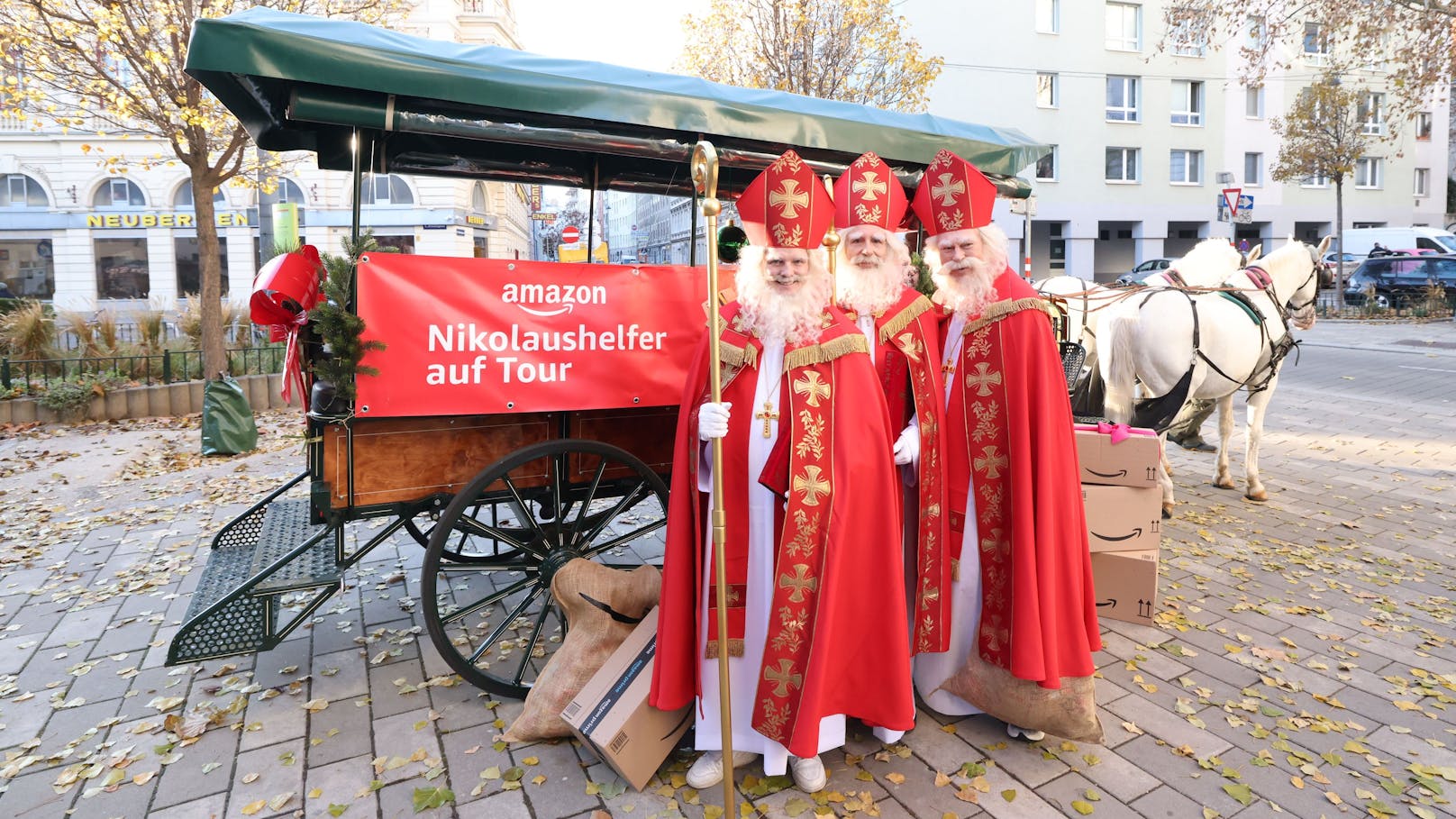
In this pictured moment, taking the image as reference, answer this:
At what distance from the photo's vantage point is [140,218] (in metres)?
27.7

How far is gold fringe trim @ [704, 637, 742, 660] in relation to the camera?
9.16 ft

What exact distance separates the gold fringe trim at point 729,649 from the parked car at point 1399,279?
970 inches

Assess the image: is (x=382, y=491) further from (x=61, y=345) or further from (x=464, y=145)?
(x=61, y=345)

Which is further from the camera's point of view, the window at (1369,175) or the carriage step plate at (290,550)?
the window at (1369,175)

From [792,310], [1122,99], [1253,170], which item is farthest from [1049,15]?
[792,310]

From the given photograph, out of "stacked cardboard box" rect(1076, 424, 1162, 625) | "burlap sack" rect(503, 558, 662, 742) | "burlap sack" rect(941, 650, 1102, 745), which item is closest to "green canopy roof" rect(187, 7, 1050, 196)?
"stacked cardboard box" rect(1076, 424, 1162, 625)

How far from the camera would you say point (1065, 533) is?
3.03 metres

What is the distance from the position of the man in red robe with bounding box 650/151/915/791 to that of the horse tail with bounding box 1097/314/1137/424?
370cm

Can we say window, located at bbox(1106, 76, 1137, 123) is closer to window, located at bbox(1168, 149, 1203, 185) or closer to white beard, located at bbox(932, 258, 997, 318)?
window, located at bbox(1168, 149, 1203, 185)

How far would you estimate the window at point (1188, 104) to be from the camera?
98.6ft

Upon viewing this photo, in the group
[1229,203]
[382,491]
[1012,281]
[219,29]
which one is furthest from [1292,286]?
[1229,203]

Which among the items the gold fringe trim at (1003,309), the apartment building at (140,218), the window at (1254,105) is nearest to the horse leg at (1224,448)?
the gold fringe trim at (1003,309)

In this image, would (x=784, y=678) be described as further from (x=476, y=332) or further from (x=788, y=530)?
(x=476, y=332)

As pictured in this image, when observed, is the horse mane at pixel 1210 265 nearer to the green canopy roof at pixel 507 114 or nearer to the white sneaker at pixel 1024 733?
the green canopy roof at pixel 507 114
